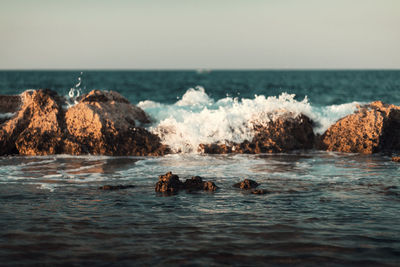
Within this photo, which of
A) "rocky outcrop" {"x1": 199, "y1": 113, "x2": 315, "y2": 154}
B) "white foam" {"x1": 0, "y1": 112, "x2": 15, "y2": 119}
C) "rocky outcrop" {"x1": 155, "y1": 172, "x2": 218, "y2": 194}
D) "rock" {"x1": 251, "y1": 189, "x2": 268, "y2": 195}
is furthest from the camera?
"white foam" {"x1": 0, "y1": 112, "x2": 15, "y2": 119}

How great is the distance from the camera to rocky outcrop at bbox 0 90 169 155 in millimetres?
12258

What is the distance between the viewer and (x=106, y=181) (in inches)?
341

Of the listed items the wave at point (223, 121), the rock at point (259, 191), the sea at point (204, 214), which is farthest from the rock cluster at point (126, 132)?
the rock at point (259, 191)

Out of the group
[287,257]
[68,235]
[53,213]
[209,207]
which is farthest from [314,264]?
[53,213]

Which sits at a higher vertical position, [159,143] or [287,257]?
[159,143]

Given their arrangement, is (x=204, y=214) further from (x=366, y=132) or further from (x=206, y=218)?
(x=366, y=132)

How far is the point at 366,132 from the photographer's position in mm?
12383

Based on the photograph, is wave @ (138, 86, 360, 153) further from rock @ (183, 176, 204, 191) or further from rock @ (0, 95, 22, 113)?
rock @ (183, 176, 204, 191)

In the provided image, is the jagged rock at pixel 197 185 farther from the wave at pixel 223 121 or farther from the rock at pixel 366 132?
the rock at pixel 366 132

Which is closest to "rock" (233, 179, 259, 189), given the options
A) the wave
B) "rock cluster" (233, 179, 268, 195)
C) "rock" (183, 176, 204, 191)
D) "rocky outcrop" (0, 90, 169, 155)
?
"rock cluster" (233, 179, 268, 195)

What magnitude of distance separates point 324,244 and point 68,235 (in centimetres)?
316

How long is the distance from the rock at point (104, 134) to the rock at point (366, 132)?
4.95 m

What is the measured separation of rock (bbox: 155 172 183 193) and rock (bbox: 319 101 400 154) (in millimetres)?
6352

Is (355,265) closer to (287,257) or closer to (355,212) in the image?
(287,257)
